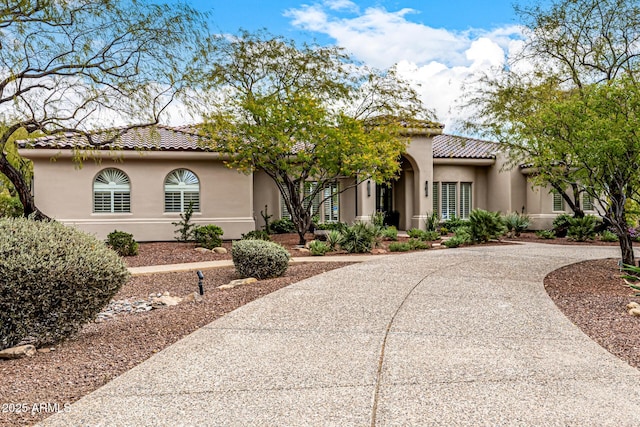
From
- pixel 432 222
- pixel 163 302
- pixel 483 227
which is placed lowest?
pixel 163 302

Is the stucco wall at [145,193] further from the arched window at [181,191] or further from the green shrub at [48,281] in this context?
the green shrub at [48,281]

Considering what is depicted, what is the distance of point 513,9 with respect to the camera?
61.1ft

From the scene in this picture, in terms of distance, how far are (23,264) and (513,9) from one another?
60.8 ft

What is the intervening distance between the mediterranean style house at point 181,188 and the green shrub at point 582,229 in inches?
118

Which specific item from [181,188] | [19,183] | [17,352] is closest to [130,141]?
[181,188]

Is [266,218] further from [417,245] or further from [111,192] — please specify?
[417,245]

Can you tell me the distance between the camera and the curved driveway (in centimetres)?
377

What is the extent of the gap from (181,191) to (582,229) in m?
16.0

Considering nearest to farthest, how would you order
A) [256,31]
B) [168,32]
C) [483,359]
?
[483,359] → [168,32] → [256,31]

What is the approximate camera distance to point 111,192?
64.0ft

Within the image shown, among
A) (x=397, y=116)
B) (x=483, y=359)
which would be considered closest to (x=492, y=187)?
(x=397, y=116)

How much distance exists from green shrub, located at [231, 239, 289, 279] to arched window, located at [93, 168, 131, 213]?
34.6ft

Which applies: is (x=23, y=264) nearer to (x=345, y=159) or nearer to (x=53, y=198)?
(x=345, y=159)

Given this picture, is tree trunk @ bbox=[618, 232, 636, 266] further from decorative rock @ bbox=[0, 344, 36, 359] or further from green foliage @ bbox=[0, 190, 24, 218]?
green foliage @ bbox=[0, 190, 24, 218]
